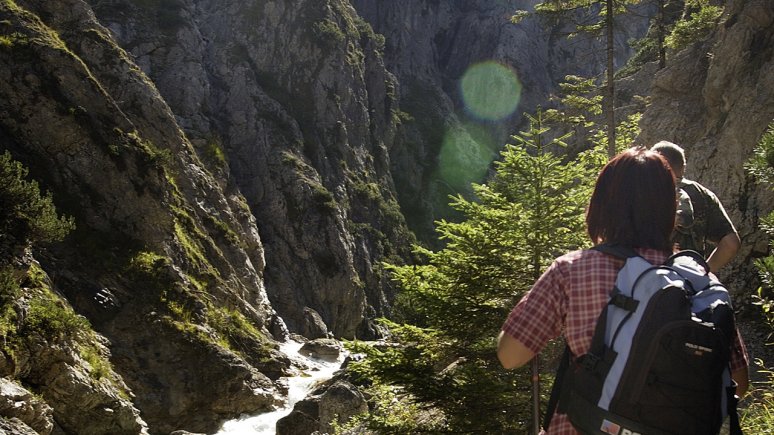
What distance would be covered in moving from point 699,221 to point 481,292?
3.31 meters

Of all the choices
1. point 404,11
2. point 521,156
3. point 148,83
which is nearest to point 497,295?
point 521,156

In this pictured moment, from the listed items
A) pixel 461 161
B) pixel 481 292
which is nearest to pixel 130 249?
pixel 481 292

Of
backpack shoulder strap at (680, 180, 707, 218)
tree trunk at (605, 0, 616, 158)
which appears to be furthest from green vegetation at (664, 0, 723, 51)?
backpack shoulder strap at (680, 180, 707, 218)

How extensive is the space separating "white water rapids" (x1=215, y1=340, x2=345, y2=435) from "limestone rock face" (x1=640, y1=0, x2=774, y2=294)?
536 inches

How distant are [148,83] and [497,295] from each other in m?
26.1

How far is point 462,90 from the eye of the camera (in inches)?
3196

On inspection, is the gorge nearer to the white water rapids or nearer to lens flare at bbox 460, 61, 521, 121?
the white water rapids

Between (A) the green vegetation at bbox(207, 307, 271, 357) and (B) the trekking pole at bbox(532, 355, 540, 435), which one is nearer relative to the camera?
(B) the trekking pole at bbox(532, 355, 540, 435)

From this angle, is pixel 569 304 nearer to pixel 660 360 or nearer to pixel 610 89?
pixel 660 360

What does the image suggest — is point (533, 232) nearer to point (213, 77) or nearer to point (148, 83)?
point (148, 83)

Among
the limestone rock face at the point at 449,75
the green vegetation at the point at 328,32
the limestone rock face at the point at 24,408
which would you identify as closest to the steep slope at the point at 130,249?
the limestone rock face at the point at 24,408

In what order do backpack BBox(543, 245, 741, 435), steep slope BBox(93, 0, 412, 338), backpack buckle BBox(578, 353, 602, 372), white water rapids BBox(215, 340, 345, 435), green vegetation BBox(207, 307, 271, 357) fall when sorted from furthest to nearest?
steep slope BBox(93, 0, 412, 338)
green vegetation BBox(207, 307, 271, 357)
white water rapids BBox(215, 340, 345, 435)
backpack buckle BBox(578, 353, 602, 372)
backpack BBox(543, 245, 741, 435)

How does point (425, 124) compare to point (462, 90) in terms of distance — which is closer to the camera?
point (425, 124)

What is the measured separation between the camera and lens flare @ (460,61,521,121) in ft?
260
